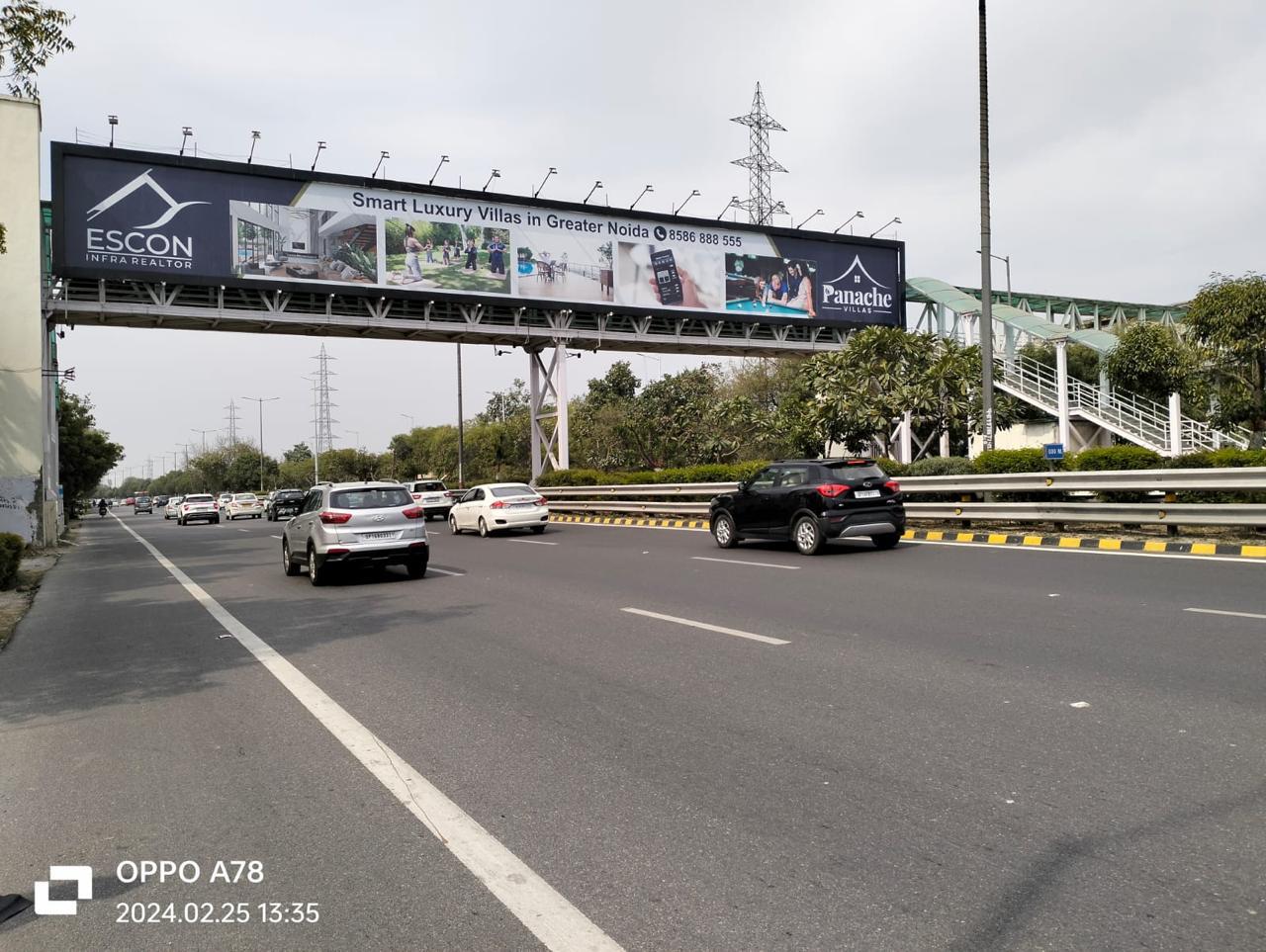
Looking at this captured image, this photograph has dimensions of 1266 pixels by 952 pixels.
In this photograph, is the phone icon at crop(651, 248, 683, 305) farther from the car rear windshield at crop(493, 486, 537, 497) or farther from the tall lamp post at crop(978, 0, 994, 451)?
the tall lamp post at crop(978, 0, 994, 451)

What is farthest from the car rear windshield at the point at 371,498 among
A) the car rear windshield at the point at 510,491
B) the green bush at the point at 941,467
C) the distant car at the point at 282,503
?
the distant car at the point at 282,503

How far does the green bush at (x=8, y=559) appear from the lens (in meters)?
15.2

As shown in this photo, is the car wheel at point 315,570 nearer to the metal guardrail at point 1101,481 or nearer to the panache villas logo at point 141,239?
the metal guardrail at point 1101,481

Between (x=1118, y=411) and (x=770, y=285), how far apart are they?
16.7m

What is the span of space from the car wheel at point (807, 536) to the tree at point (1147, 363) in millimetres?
27101

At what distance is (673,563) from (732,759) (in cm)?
1024

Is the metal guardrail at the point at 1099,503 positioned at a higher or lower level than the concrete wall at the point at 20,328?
lower

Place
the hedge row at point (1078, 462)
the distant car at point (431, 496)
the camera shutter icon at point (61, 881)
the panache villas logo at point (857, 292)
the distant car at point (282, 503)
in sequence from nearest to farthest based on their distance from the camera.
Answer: the camera shutter icon at point (61, 881), the hedge row at point (1078, 462), the distant car at point (431, 496), the distant car at point (282, 503), the panache villas logo at point (857, 292)

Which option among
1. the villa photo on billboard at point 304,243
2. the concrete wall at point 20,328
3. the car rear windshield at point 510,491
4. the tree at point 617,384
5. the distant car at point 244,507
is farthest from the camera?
the tree at point 617,384

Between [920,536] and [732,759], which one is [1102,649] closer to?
[732,759]

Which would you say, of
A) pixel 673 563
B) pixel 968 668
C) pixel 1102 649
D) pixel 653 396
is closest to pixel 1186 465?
pixel 673 563

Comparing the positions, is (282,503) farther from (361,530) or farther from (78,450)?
(361,530)

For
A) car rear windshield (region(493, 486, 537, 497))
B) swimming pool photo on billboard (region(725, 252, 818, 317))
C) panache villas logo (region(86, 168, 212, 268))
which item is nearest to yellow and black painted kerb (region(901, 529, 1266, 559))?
car rear windshield (region(493, 486, 537, 497))

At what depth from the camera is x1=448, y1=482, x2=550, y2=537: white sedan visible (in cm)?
2486
